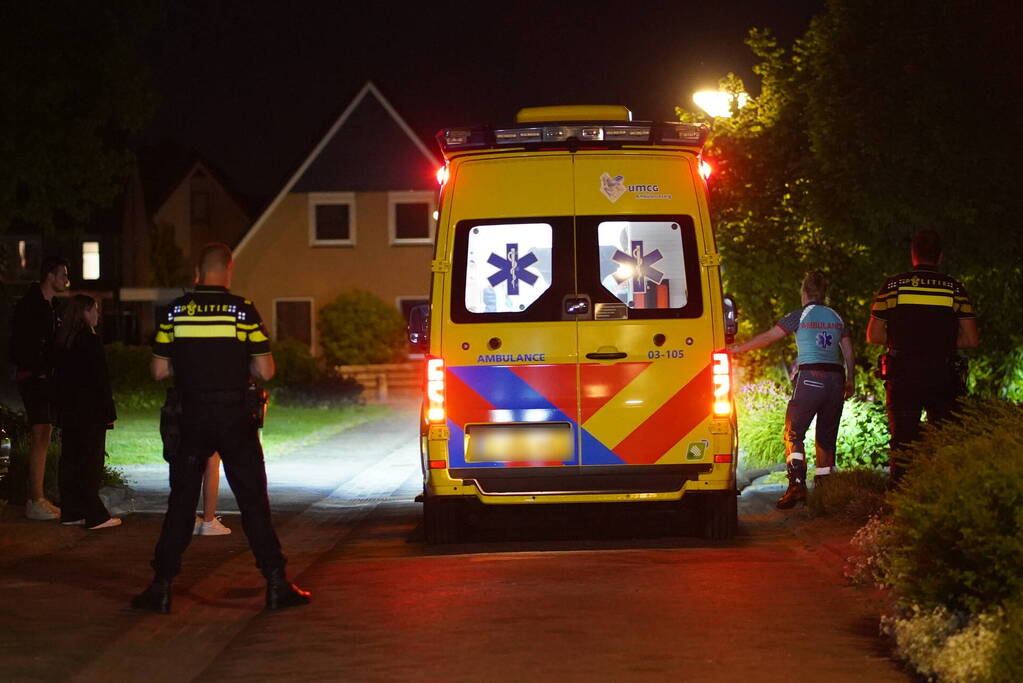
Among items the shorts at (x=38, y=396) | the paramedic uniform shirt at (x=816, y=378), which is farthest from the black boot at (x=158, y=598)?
the paramedic uniform shirt at (x=816, y=378)

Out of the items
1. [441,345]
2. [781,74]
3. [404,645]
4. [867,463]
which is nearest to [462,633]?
[404,645]

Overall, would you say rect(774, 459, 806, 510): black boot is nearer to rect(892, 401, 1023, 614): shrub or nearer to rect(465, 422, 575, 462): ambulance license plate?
rect(465, 422, 575, 462): ambulance license plate

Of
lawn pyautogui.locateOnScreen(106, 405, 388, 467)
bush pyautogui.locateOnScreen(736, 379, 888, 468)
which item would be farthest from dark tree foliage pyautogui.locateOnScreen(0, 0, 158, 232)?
bush pyautogui.locateOnScreen(736, 379, 888, 468)

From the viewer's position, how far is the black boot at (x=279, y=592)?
8.94 m

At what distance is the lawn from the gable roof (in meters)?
17.0

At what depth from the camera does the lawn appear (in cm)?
1961

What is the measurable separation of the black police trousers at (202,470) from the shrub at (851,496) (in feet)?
13.1

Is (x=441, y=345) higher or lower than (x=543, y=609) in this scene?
higher

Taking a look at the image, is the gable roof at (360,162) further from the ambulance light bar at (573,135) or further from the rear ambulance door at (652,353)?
the rear ambulance door at (652,353)

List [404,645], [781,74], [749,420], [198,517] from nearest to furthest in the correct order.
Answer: [404,645] < [198,517] < [749,420] < [781,74]

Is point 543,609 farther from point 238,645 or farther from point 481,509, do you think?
point 481,509

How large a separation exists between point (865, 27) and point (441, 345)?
611cm

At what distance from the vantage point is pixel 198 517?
12.4 meters

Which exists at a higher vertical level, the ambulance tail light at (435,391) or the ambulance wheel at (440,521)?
the ambulance tail light at (435,391)
